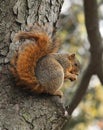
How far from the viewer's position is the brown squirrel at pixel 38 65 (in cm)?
176

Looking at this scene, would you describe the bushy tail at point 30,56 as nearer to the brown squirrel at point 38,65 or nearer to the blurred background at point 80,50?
the brown squirrel at point 38,65

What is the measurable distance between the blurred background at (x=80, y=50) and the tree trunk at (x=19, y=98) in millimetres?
2402

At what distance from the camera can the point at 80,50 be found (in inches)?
202

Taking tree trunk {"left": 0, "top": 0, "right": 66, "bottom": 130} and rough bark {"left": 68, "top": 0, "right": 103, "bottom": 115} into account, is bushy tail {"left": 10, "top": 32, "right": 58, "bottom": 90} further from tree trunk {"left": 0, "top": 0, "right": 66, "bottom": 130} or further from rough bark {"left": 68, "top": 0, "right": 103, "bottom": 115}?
rough bark {"left": 68, "top": 0, "right": 103, "bottom": 115}

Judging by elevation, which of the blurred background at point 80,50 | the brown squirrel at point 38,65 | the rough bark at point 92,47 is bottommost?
the blurred background at point 80,50

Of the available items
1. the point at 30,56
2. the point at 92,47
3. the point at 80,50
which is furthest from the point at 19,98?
the point at 80,50

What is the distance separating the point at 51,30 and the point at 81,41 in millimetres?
3195

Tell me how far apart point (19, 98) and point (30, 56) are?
0.17 metres

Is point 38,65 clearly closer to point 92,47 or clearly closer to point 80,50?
point 92,47

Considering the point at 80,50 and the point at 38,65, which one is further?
the point at 80,50

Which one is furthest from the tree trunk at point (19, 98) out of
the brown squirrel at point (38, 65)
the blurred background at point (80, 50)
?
the blurred background at point (80, 50)

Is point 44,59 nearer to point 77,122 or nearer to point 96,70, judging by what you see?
point 96,70

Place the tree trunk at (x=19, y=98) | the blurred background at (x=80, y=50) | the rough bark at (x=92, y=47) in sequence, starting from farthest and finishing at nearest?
the blurred background at (x=80, y=50)
the rough bark at (x=92, y=47)
the tree trunk at (x=19, y=98)

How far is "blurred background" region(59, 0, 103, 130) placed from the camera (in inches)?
188
